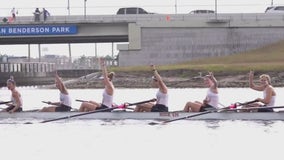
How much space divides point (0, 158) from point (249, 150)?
6.26 m

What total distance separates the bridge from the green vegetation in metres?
1.10

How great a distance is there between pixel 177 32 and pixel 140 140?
42.5m

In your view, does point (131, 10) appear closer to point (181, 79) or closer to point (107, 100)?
point (181, 79)

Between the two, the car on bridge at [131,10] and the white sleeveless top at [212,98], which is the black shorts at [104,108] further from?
the car on bridge at [131,10]

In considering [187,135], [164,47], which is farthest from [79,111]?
[164,47]

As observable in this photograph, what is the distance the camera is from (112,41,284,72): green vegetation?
55.0 meters

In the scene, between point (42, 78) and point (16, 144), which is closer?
point (16, 144)

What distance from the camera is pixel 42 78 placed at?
88875mm

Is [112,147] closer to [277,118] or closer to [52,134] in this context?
[52,134]

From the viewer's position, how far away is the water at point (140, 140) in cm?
1791

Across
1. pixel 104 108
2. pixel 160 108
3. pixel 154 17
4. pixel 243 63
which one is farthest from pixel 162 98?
pixel 154 17

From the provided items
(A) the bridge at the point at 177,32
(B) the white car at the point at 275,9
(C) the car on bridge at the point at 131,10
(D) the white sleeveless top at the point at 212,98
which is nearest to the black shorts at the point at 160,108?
(D) the white sleeveless top at the point at 212,98

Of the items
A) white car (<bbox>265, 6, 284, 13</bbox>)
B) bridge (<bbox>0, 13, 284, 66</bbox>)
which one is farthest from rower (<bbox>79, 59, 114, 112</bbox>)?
white car (<bbox>265, 6, 284, 13</bbox>)

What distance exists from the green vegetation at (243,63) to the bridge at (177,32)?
3.62 ft
